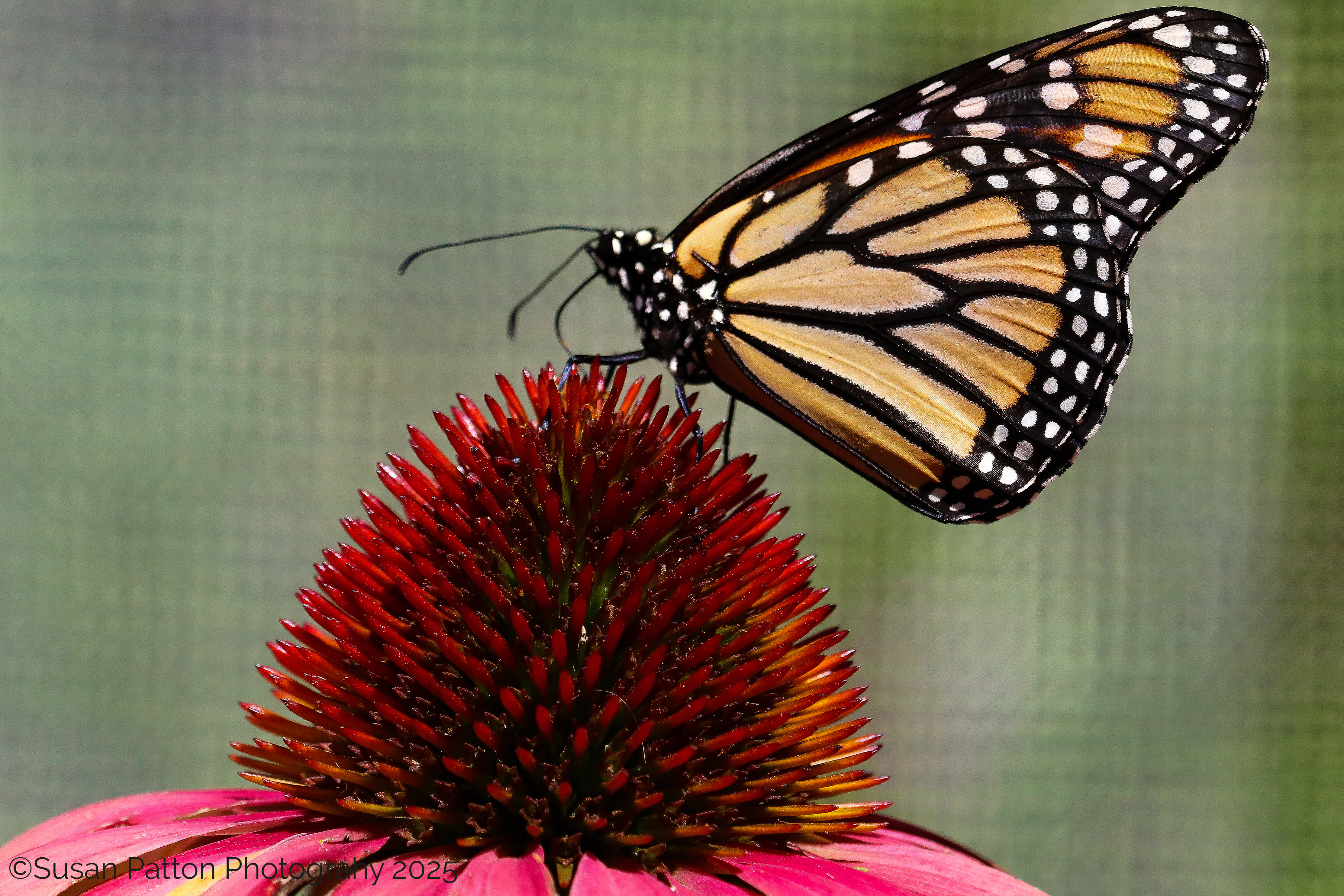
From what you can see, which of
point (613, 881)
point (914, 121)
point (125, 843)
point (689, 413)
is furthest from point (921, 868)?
point (914, 121)

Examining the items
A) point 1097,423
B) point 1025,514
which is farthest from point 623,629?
point 1025,514

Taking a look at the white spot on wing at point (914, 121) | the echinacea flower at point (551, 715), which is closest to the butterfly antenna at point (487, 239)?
the echinacea flower at point (551, 715)

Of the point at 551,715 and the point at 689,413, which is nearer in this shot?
the point at 551,715

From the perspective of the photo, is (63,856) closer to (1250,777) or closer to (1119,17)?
(1119,17)

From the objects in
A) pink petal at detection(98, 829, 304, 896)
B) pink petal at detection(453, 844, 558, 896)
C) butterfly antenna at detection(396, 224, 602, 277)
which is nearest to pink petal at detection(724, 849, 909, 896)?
pink petal at detection(453, 844, 558, 896)

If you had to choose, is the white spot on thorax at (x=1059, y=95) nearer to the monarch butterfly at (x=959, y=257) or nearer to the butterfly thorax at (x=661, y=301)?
the monarch butterfly at (x=959, y=257)

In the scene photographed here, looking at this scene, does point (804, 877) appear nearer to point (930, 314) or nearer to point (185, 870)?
point (185, 870)

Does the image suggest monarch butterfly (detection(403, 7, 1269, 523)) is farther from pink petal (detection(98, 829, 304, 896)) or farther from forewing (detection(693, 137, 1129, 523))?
pink petal (detection(98, 829, 304, 896))
